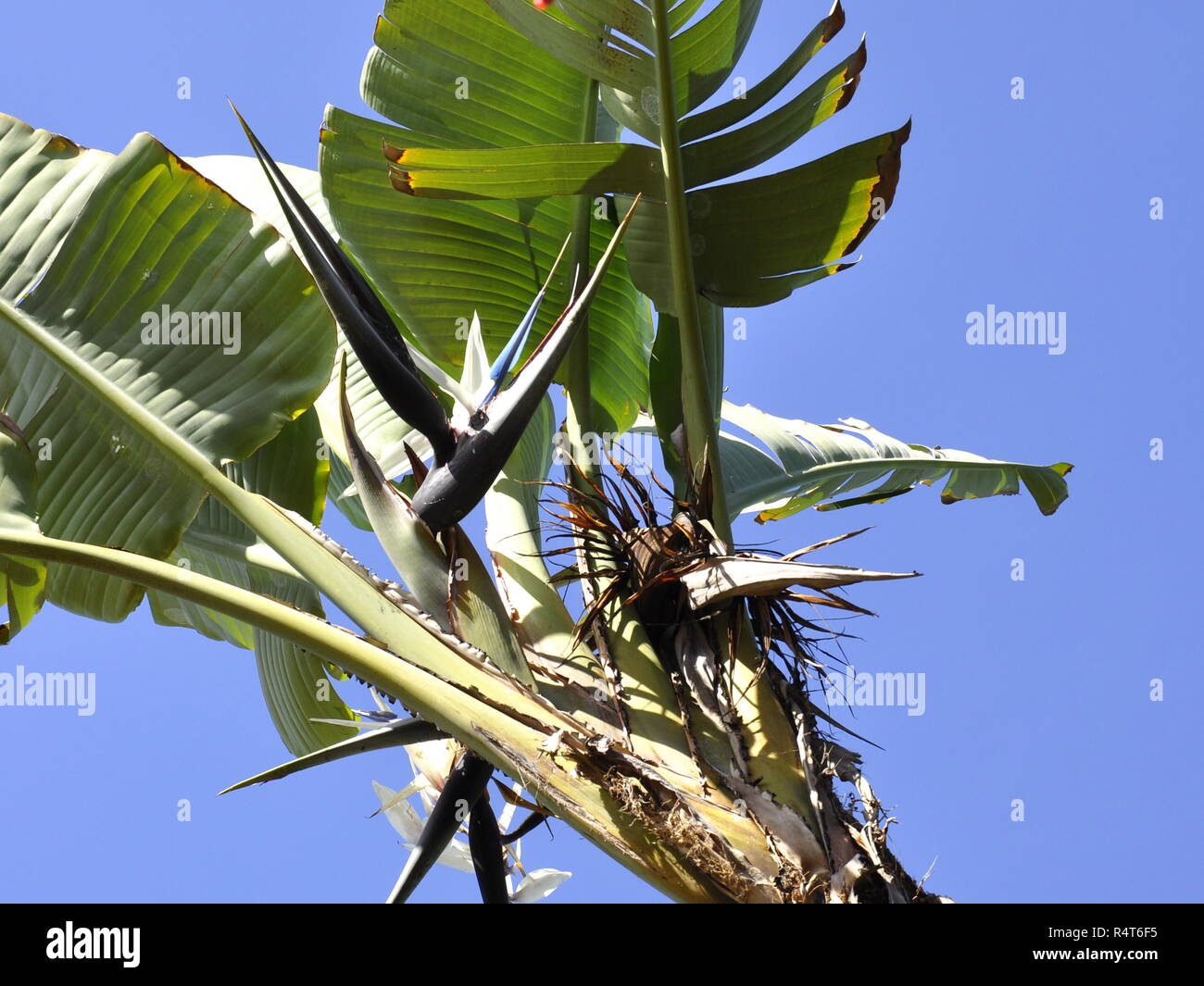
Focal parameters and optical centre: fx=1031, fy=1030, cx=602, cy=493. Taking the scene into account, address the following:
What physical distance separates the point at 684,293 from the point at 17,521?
1.37m

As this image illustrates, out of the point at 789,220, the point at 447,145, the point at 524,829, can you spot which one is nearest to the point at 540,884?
the point at 524,829

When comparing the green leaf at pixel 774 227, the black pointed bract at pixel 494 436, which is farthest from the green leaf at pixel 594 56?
the black pointed bract at pixel 494 436

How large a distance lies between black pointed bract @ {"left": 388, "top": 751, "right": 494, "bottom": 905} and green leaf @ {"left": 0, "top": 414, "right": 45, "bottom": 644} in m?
0.88

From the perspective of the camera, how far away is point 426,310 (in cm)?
274

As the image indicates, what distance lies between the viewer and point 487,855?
2223 millimetres

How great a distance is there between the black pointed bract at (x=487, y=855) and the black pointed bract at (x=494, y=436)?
0.70m

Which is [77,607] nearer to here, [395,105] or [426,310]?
[426,310]

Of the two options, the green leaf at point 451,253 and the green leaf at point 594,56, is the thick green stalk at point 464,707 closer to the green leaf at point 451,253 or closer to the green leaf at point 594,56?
the green leaf at point 451,253

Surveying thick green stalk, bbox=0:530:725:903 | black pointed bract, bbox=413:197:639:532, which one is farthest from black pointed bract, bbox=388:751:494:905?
black pointed bract, bbox=413:197:639:532

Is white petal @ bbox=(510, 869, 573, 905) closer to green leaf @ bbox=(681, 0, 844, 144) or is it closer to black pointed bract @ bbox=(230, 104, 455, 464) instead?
black pointed bract @ bbox=(230, 104, 455, 464)

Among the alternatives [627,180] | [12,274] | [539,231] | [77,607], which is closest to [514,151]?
[627,180]

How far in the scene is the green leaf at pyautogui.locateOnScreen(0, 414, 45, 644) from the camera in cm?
188

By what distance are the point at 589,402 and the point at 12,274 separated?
1308 millimetres

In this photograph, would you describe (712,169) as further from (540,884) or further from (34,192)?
(540,884)
